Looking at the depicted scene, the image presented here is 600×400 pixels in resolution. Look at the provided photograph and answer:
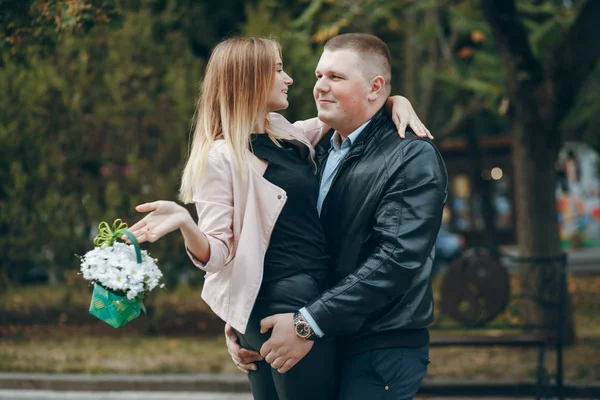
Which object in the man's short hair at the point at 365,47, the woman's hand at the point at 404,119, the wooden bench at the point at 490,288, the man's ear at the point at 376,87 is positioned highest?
the man's short hair at the point at 365,47

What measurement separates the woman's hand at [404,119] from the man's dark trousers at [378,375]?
784 mm

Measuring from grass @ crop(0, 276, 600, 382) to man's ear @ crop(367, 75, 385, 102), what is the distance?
543 cm

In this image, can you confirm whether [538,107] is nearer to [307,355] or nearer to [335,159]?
[335,159]

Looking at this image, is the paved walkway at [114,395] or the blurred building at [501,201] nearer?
the paved walkway at [114,395]

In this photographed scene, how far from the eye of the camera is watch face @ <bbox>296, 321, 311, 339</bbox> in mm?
3010

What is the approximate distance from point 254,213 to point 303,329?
1.38ft

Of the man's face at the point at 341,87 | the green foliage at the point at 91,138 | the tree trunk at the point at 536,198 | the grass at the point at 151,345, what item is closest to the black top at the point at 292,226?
the man's face at the point at 341,87

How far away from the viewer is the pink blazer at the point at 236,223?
10.0 ft

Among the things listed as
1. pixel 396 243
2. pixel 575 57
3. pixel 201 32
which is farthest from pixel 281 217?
pixel 201 32

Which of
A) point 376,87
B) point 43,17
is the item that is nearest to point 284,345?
point 376,87

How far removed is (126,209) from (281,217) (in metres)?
9.18

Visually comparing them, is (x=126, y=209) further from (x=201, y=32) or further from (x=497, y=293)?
(x=497, y=293)

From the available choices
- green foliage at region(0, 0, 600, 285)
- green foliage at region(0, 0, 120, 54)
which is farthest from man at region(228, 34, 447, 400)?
green foliage at region(0, 0, 600, 285)

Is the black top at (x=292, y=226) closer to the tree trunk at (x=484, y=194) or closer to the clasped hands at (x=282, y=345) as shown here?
the clasped hands at (x=282, y=345)
